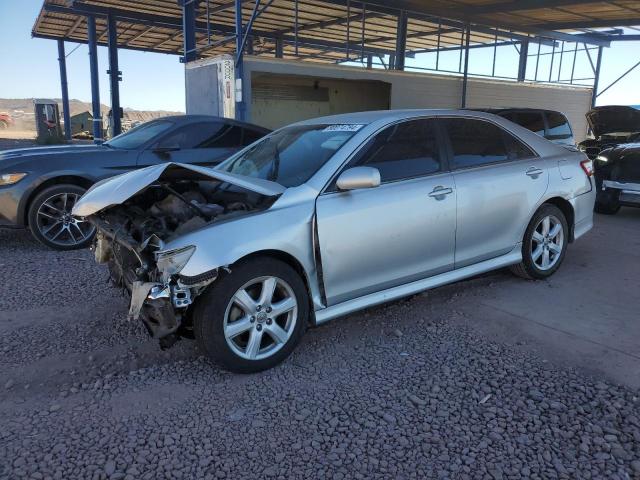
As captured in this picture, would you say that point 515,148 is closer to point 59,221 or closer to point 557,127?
point 59,221

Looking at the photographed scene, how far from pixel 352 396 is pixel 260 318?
72 cm

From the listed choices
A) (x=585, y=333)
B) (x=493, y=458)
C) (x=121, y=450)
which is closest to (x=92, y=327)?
(x=121, y=450)

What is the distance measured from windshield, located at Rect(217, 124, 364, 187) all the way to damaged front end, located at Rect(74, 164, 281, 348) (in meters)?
0.29

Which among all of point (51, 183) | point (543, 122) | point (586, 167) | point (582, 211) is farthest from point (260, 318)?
point (543, 122)

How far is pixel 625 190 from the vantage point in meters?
7.93

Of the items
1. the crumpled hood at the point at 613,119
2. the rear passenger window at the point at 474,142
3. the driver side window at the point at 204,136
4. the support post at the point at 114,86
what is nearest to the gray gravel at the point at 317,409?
the rear passenger window at the point at 474,142

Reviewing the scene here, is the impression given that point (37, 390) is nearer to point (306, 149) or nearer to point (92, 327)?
point (92, 327)

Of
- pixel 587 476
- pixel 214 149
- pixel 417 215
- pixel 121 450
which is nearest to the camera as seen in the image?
pixel 587 476

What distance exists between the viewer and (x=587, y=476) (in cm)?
235

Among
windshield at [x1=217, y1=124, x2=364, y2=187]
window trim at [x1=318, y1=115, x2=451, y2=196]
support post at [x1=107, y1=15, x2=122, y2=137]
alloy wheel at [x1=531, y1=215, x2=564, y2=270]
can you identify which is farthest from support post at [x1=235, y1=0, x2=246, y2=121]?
support post at [x1=107, y1=15, x2=122, y2=137]

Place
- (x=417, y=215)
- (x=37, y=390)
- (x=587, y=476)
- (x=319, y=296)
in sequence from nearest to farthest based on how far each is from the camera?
(x=587, y=476) → (x=37, y=390) → (x=319, y=296) → (x=417, y=215)

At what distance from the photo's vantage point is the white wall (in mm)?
11398

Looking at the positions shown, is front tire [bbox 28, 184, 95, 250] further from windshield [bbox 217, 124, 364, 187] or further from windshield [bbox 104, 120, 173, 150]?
windshield [bbox 217, 124, 364, 187]

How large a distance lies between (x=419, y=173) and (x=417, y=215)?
1.19 feet
